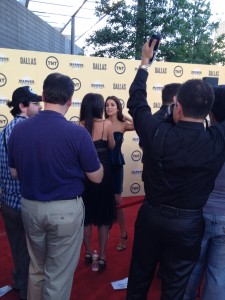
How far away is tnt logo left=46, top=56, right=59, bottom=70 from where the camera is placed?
4.34m

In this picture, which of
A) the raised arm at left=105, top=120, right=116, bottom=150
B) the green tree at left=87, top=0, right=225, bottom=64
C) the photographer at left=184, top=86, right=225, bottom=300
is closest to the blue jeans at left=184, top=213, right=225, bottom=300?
the photographer at left=184, top=86, right=225, bottom=300

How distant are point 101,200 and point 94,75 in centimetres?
248

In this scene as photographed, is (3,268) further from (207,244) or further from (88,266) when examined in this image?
(207,244)

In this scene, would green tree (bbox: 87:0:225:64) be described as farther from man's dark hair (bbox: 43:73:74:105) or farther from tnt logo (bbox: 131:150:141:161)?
man's dark hair (bbox: 43:73:74:105)

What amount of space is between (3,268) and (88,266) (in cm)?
77

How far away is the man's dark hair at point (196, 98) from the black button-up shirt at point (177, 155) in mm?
58

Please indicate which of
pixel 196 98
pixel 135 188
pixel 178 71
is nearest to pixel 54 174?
pixel 196 98

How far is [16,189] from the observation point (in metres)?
2.12

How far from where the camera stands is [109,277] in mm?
2715

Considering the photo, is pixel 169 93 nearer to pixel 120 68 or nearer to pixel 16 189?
pixel 16 189

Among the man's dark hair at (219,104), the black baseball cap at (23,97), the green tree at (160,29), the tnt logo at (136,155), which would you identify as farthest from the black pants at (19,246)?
the green tree at (160,29)

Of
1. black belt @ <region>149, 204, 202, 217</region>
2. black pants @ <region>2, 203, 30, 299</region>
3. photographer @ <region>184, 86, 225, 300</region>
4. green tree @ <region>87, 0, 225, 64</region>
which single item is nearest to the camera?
black belt @ <region>149, 204, 202, 217</region>

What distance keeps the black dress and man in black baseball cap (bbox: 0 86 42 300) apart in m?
0.64

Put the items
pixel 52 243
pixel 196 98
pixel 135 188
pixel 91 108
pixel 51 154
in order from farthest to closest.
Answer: pixel 135 188, pixel 91 108, pixel 52 243, pixel 51 154, pixel 196 98
